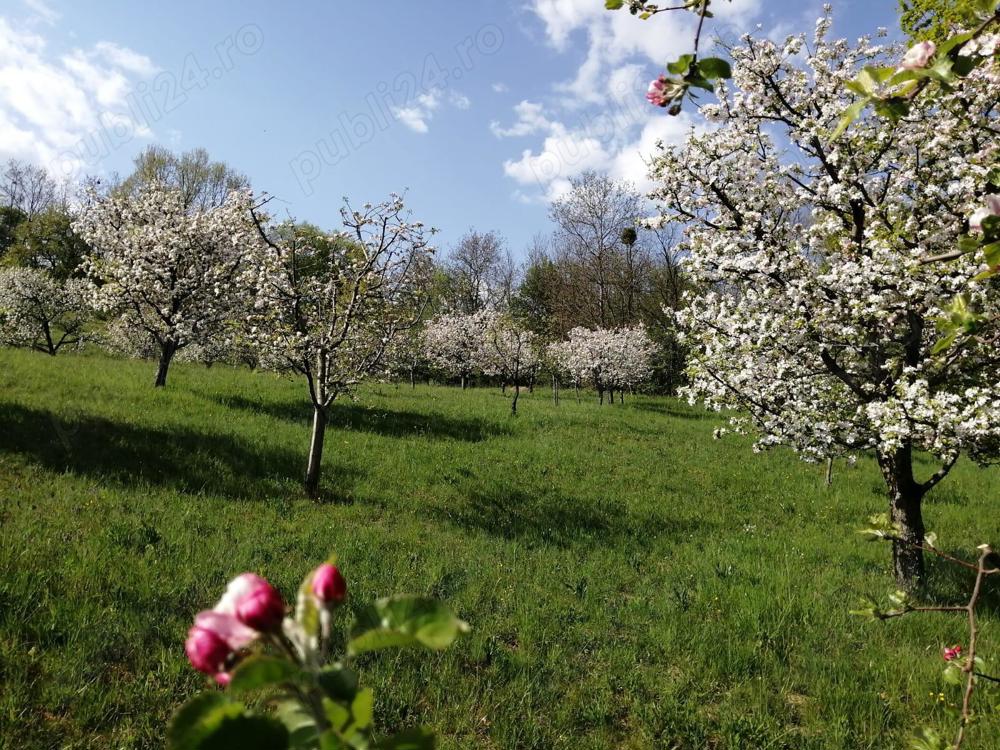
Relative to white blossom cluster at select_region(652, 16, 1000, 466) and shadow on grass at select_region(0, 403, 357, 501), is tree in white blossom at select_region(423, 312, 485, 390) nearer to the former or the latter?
shadow on grass at select_region(0, 403, 357, 501)

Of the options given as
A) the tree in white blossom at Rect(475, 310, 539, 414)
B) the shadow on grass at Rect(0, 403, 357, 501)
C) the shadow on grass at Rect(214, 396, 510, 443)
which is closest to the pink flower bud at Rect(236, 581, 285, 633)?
the shadow on grass at Rect(0, 403, 357, 501)

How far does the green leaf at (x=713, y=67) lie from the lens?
1397 millimetres

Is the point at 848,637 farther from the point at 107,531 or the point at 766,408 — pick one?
the point at 107,531

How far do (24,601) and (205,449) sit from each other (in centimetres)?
520

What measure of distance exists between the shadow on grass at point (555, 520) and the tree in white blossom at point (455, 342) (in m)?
31.1

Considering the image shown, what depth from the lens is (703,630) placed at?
17.8 ft

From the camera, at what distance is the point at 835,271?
5.79m

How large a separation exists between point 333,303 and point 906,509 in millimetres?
8559

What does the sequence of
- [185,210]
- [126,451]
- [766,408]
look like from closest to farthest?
[766,408]
[126,451]
[185,210]

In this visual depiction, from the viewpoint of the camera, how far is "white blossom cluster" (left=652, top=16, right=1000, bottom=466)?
5289mm

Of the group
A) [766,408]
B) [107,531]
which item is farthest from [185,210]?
[766,408]

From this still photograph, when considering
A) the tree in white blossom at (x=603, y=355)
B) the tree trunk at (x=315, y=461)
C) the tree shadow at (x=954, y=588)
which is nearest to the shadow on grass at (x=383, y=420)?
the tree trunk at (x=315, y=461)

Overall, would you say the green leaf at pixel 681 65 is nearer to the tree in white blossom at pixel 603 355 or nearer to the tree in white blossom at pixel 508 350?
the tree in white blossom at pixel 508 350

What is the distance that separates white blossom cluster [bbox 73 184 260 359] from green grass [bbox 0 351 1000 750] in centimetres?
254
